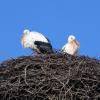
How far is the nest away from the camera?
15.6 meters

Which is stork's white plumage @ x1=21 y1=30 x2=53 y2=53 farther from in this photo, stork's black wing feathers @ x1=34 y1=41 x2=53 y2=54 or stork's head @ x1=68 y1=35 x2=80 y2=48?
stork's head @ x1=68 y1=35 x2=80 y2=48

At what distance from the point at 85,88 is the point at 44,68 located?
0.93 metres

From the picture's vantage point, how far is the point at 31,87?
1577 centimetres

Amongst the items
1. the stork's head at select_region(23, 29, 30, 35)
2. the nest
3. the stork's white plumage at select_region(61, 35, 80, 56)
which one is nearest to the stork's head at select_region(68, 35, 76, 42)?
the stork's white plumage at select_region(61, 35, 80, 56)

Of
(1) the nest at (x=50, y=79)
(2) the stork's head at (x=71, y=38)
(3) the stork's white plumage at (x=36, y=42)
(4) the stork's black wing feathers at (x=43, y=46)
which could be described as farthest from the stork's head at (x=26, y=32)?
(1) the nest at (x=50, y=79)

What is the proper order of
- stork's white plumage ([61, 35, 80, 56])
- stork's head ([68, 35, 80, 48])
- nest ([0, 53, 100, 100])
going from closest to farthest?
nest ([0, 53, 100, 100])
stork's white plumage ([61, 35, 80, 56])
stork's head ([68, 35, 80, 48])

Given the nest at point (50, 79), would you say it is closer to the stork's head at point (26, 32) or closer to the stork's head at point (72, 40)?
the stork's head at point (72, 40)

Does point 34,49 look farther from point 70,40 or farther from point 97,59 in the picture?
point 97,59

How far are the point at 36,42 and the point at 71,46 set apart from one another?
0.70 metres

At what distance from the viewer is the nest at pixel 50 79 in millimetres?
15594

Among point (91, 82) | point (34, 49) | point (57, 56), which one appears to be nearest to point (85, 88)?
point (91, 82)

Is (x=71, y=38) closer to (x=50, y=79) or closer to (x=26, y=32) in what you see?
(x=26, y=32)

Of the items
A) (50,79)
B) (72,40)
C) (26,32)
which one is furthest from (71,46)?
(50,79)

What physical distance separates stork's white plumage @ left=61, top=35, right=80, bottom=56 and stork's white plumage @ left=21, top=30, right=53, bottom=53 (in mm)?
346
